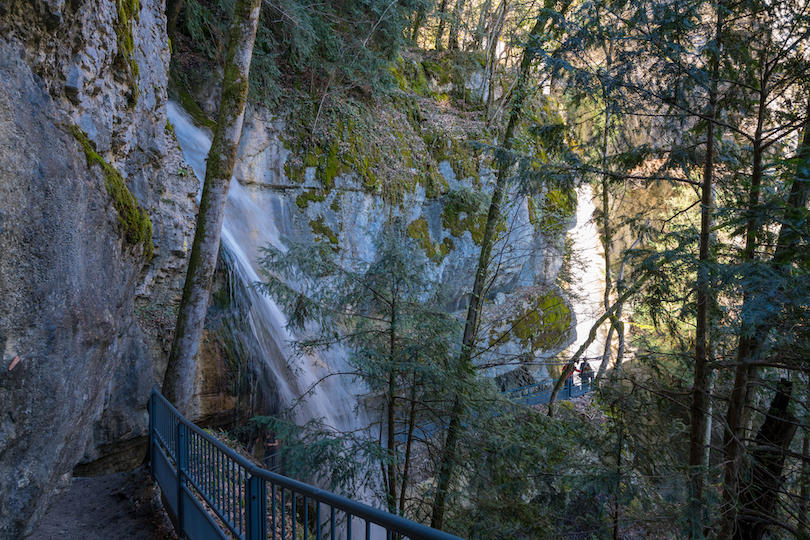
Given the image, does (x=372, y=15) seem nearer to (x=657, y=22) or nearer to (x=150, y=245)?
(x=657, y=22)

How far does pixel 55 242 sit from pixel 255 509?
1979 mm

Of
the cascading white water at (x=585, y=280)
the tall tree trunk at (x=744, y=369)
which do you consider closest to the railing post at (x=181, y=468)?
the tall tree trunk at (x=744, y=369)

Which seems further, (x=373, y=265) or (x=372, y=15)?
(x=372, y=15)

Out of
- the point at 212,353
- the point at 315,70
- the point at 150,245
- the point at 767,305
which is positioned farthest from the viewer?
the point at 315,70

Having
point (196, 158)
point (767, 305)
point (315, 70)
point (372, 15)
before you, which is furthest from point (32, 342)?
point (372, 15)

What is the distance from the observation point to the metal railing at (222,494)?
76.4 inches

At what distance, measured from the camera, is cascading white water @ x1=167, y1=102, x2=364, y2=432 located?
755cm

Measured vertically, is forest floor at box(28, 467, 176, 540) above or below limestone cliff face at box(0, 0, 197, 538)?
below

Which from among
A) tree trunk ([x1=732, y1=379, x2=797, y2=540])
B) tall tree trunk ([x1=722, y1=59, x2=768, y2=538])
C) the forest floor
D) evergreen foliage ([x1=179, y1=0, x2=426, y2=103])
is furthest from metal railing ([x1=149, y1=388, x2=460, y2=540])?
evergreen foliage ([x1=179, y1=0, x2=426, y2=103])

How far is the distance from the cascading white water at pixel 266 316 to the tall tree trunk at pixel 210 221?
132cm

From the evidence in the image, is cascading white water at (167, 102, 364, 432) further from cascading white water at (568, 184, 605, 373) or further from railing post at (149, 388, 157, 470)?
cascading white water at (568, 184, 605, 373)

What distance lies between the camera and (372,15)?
12.5m

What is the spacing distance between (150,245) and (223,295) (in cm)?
327

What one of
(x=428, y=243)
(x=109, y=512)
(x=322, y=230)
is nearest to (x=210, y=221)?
(x=109, y=512)
